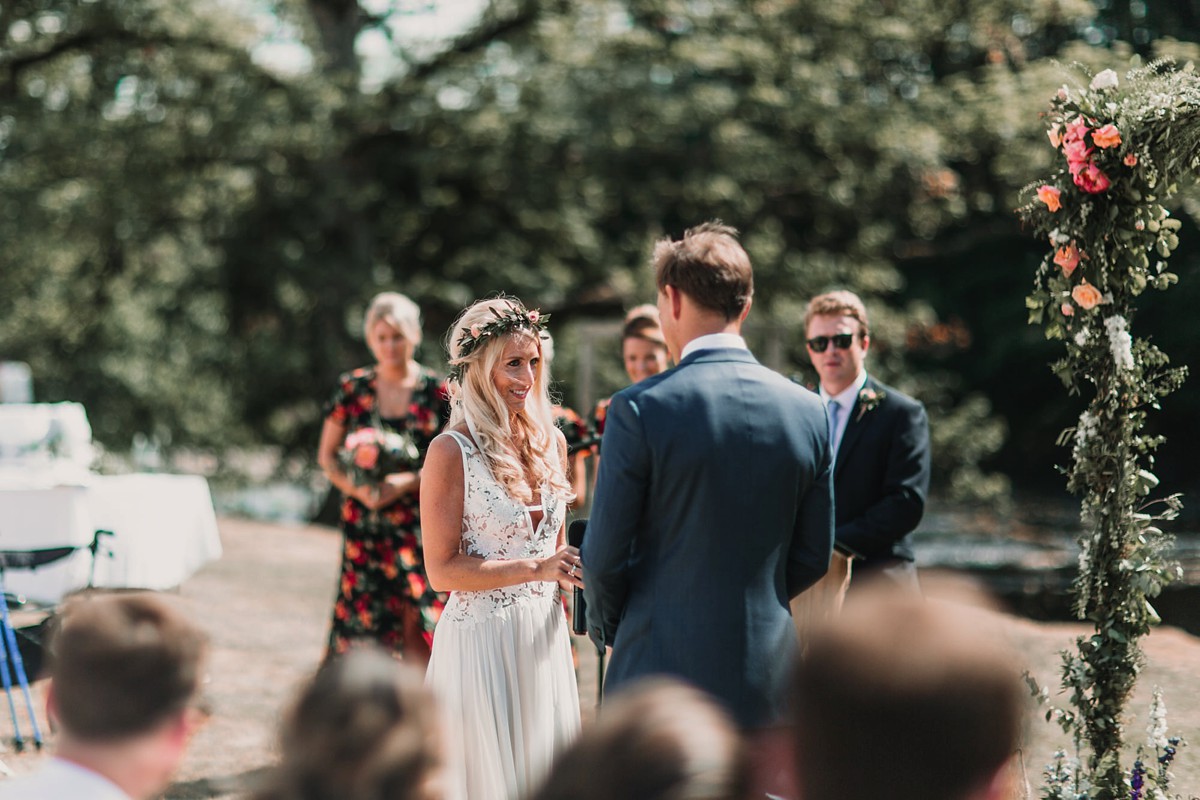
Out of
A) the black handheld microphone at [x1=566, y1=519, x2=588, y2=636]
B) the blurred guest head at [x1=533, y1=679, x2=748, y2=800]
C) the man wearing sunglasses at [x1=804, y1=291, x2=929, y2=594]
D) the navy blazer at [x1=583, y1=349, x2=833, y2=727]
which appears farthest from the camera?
the man wearing sunglasses at [x1=804, y1=291, x2=929, y2=594]

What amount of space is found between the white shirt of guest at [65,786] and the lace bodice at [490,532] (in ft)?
6.10

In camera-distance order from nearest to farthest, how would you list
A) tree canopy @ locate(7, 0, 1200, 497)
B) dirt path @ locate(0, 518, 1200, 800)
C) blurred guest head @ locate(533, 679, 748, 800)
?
1. blurred guest head @ locate(533, 679, 748, 800)
2. dirt path @ locate(0, 518, 1200, 800)
3. tree canopy @ locate(7, 0, 1200, 497)

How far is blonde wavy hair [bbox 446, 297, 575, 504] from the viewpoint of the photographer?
143 inches

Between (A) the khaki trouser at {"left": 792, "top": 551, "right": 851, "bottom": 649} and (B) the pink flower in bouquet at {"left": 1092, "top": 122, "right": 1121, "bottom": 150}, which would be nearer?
(B) the pink flower in bouquet at {"left": 1092, "top": 122, "right": 1121, "bottom": 150}

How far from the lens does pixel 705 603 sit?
9.20 ft

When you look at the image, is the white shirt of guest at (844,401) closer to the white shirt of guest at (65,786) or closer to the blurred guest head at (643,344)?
the blurred guest head at (643,344)

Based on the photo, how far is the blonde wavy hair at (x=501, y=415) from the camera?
3633 millimetres

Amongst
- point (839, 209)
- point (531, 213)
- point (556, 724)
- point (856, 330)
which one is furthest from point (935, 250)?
point (556, 724)

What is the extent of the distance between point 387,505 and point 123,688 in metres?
3.84

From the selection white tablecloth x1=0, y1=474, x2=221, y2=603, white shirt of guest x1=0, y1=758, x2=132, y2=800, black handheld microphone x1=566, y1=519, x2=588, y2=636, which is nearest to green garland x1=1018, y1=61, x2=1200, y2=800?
black handheld microphone x1=566, y1=519, x2=588, y2=636

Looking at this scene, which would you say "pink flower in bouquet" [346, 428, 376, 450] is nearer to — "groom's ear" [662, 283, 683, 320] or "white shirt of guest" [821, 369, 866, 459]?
"white shirt of guest" [821, 369, 866, 459]

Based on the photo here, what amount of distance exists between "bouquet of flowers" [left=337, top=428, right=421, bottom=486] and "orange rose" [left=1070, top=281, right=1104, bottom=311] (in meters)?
2.89

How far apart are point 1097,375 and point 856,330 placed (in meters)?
0.91

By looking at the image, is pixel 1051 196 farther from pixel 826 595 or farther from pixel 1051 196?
pixel 826 595
